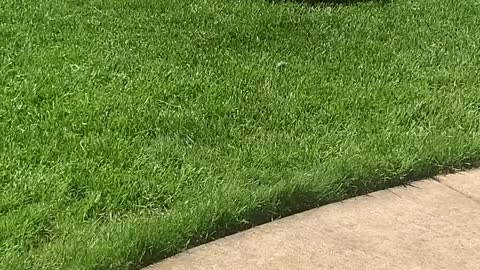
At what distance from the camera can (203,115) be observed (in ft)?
14.8

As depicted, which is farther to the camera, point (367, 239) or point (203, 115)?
point (203, 115)

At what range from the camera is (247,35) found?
584 cm

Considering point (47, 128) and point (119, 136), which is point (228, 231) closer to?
point (119, 136)

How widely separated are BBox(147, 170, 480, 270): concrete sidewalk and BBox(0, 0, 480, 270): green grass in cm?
11

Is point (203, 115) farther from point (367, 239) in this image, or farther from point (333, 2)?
point (333, 2)

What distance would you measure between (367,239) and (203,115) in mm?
1362

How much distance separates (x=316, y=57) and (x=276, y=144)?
4.74ft

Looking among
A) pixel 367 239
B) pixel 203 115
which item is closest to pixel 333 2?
pixel 203 115

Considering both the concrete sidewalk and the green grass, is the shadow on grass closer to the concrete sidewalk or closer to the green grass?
the green grass

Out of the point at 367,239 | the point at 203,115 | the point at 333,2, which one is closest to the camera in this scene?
the point at 367,239

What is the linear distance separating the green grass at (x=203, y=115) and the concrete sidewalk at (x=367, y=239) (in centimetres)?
11

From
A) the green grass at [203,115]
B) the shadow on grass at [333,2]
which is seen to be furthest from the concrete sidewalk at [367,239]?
the shadow on grass at [333,2]

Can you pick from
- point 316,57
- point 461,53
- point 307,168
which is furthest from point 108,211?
point 461,53

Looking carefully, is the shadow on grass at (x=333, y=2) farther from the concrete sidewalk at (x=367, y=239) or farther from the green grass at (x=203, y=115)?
the concrete sidewalk at (x=367, y=239)
